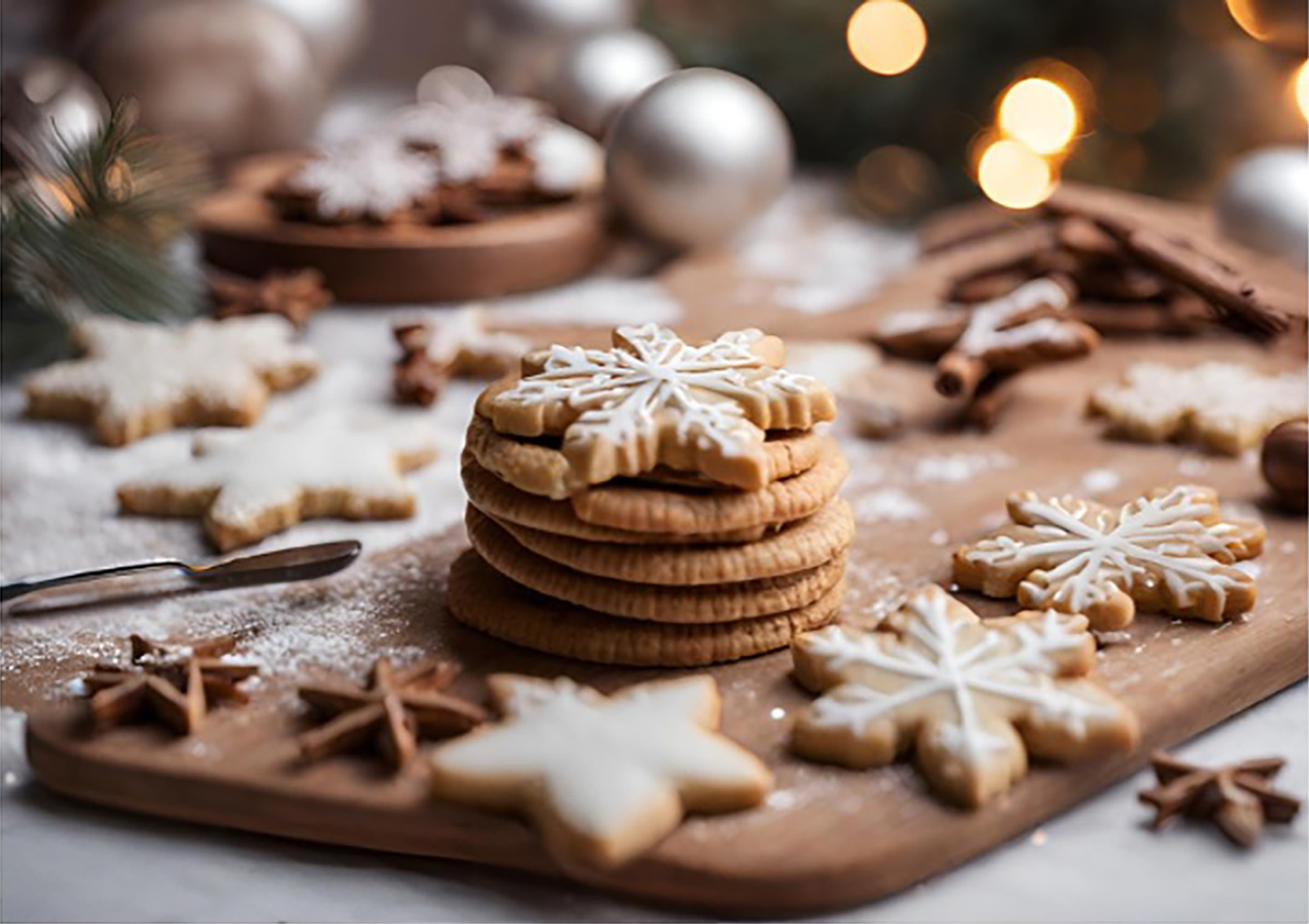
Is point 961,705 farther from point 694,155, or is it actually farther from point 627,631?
point 694,155

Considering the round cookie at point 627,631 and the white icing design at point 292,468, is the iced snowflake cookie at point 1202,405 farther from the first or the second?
the white icing design at point 292,468

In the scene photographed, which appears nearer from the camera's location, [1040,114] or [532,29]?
[1040,114]

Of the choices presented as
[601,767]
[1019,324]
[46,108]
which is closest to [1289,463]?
[1019,324]

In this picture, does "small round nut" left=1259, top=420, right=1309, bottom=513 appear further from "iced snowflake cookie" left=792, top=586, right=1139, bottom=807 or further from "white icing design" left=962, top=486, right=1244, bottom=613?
"iced snowflake cookie" left=792, top=586, right=1139, bottom=807

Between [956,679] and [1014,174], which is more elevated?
[1014,174]

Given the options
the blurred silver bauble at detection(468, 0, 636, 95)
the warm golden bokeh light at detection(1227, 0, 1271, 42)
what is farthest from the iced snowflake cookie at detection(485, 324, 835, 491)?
the blurred silver bauble at detection(468, 0, 636, 95)

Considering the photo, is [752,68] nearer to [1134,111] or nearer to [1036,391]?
[1134,111]
